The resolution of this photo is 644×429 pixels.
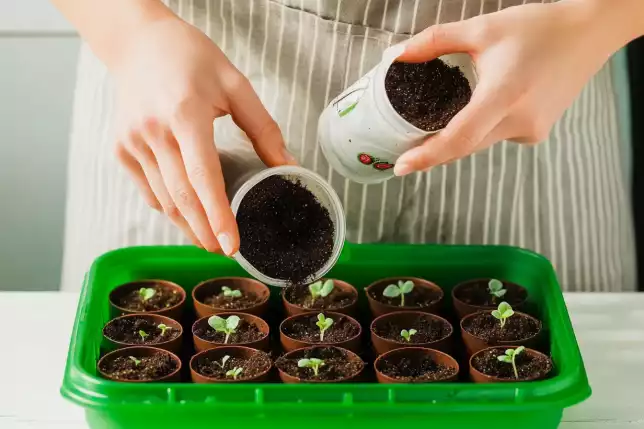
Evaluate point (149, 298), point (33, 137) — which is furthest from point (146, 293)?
point (33, 137)

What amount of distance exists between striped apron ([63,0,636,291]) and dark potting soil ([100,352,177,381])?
291 millimetres

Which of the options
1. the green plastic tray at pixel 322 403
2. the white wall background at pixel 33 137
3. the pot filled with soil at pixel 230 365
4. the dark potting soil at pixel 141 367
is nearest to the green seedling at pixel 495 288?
the green plastic tray at pixel 322 403

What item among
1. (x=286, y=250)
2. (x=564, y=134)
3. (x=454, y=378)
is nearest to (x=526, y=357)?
(x=454, y=378)

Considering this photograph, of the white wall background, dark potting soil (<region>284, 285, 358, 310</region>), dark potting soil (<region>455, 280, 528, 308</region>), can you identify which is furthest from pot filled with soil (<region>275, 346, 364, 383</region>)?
the white wall background

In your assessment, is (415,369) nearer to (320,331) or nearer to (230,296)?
(320,331)

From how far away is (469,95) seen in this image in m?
0.95

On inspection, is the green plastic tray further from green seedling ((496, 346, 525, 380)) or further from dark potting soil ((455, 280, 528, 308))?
dark potting soil ((455, 280, 528, 308))

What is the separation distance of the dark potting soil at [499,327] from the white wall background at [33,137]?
3.50 ft

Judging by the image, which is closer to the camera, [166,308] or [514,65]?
[514,65]

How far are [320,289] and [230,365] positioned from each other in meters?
0.18

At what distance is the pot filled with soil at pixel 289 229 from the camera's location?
1065 mm

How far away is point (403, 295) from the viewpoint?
1.19 m

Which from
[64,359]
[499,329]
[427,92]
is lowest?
[64,359]

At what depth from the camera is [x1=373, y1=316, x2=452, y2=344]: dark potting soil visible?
1.09 m
